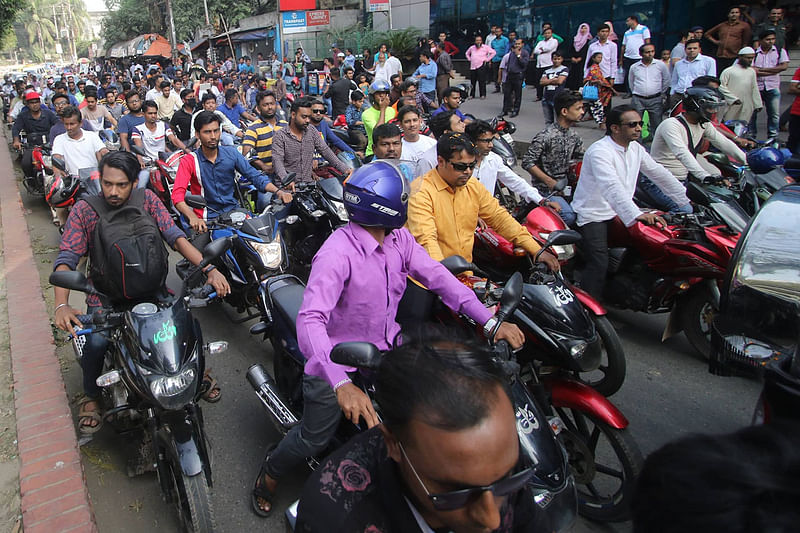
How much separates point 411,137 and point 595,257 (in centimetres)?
283

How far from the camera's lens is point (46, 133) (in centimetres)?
1119

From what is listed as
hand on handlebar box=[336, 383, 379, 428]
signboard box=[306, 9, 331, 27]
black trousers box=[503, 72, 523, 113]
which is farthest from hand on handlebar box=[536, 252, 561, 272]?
signboard box=[306, 9, 331, 27]

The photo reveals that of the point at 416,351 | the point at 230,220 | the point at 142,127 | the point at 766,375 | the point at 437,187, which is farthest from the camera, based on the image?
the point at 142,127

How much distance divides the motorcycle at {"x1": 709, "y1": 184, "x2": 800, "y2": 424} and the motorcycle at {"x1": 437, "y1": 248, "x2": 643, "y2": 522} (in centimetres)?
57

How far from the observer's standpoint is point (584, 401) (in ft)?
9.04

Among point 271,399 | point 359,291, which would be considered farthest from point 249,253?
point 359,291

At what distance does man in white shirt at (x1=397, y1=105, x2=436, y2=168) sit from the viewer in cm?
660

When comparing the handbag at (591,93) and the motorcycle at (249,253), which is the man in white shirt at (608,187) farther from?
the handbag at (591,93)

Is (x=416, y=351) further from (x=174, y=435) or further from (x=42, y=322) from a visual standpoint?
(x=42, y=322)

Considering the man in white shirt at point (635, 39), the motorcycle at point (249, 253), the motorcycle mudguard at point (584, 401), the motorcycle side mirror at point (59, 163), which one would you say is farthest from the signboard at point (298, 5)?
the motorcycle mudguard at point (584, 401)

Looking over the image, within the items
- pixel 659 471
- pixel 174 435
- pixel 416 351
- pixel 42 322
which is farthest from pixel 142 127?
pixel 659 471

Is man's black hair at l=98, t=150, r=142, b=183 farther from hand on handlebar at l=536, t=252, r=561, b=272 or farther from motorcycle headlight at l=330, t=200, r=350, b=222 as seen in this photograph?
motorcycle headlight at l=330, t=200, r=350, b=222

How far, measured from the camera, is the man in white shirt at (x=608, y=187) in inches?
179

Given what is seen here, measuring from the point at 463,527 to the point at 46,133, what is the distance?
12.5m
